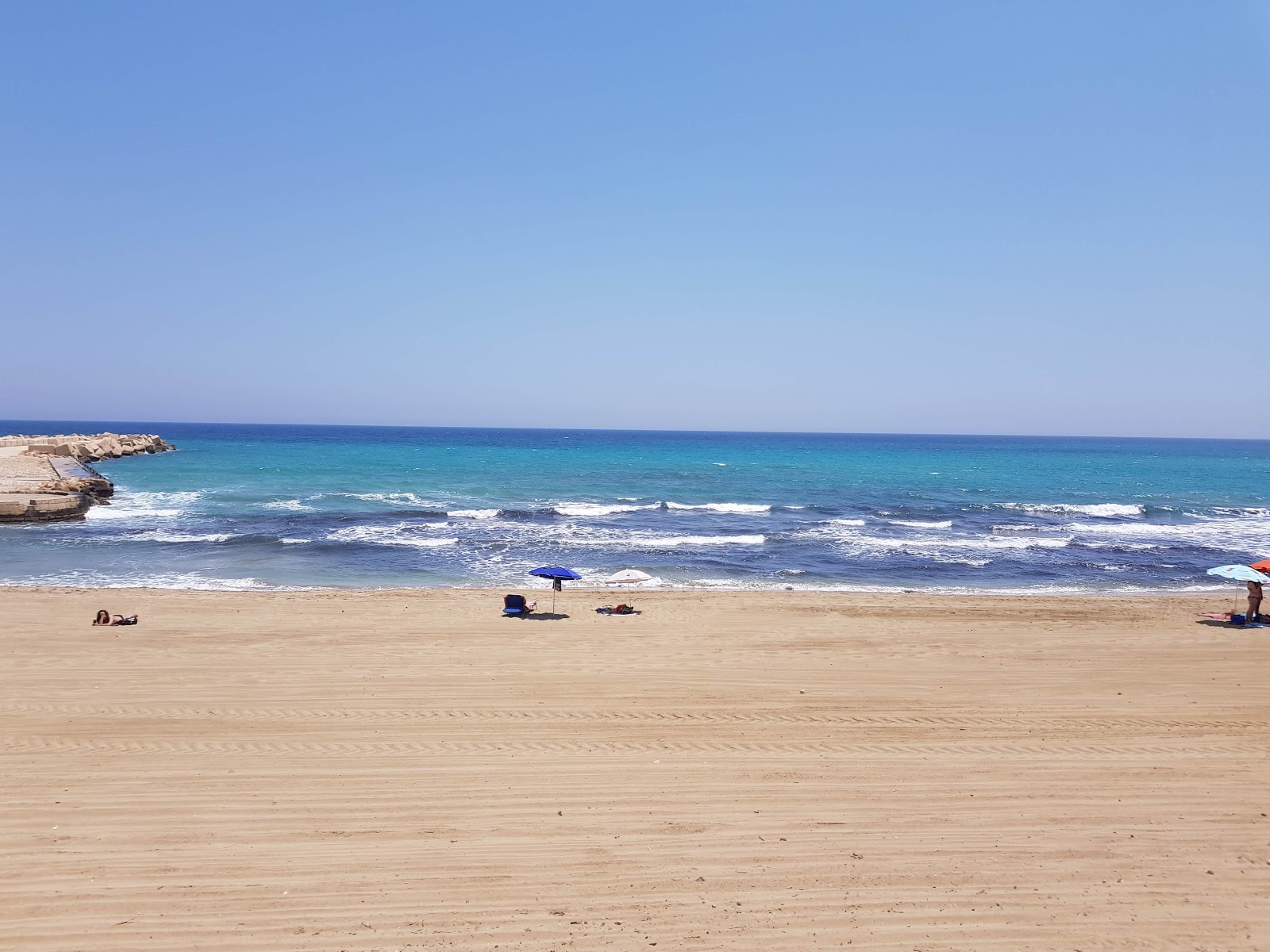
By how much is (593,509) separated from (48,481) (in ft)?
84.2

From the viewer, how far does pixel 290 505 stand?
123ft

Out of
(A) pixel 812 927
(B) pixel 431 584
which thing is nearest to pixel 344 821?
(A) pixel 812 927

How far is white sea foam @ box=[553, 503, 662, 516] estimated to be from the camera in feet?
122

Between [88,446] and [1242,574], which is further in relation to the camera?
[88,446]

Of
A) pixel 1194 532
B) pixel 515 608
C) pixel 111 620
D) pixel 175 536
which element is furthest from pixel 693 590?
pixel 1194 532

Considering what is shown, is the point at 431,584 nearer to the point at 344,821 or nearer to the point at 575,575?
the point at 575,575

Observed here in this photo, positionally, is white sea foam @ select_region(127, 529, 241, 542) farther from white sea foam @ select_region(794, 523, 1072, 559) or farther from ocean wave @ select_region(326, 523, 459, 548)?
white sea foam @ select_region(794, 523, 1072, 559)

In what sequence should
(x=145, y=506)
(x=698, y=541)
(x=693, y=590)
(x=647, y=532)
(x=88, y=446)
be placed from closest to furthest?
(x=693, y=590) → (x=698, y=541) → (x=647, y=532) → (x=145, y=506) → (x=88, y=446)

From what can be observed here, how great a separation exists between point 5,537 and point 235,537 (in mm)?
7398

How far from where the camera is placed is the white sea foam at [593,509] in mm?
37219

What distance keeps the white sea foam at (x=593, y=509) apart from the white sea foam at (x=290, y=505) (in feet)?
39.4

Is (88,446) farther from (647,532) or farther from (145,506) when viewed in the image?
(647,532)

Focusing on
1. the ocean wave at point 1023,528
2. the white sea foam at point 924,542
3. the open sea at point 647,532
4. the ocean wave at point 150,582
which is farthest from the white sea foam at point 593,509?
the ocean wave at point 150,582

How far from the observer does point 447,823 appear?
7.14 meters
